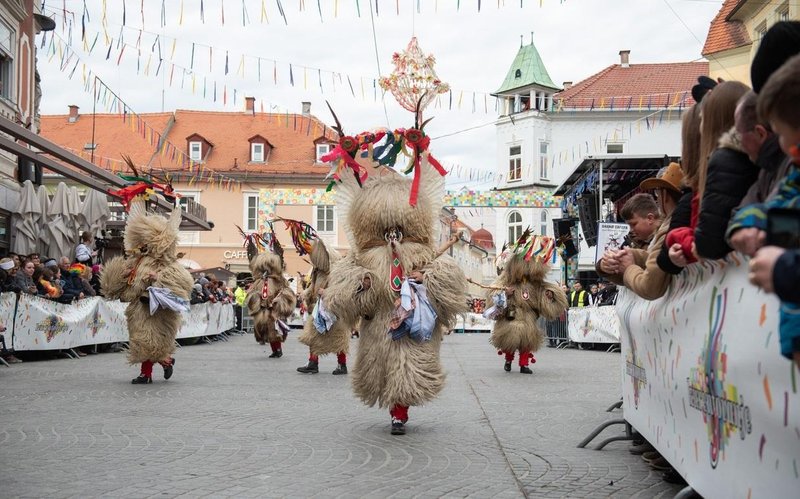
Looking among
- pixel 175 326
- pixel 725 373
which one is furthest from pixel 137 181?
pixel 725 373

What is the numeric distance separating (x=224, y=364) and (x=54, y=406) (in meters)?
6.31

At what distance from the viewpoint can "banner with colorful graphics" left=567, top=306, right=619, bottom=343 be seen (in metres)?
20.0

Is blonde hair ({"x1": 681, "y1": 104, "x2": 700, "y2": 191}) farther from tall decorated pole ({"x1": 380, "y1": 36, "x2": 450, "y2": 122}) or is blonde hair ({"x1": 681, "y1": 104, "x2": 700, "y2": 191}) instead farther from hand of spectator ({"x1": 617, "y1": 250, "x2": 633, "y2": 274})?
tall decorated pole ({"x1": 380, "y1": 36, "x2": 450, "y2": 122})

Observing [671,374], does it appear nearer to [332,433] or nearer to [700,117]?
[700,117]

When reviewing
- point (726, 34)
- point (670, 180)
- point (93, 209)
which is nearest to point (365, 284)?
point (670, 180)

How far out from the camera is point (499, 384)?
11133mm

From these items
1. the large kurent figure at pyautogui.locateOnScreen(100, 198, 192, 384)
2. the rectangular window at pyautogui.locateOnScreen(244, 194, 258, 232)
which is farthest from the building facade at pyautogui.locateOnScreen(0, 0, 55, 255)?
the rectangular window at pyautogui.locateOnScreen(244, 194, 258, 232)

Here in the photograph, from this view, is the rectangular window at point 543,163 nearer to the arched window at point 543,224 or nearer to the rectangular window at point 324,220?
the arched window at point 543,224

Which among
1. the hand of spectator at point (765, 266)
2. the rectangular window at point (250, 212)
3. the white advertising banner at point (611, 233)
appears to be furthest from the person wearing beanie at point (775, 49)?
the rectangular window at point (250, 212)

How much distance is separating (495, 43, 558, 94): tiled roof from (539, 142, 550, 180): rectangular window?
332 centimetres

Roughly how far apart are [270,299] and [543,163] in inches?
1158

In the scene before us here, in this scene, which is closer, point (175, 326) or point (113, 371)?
point (175, 326)

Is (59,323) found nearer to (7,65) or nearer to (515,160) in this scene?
(7,65)

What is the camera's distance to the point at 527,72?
4525cm
